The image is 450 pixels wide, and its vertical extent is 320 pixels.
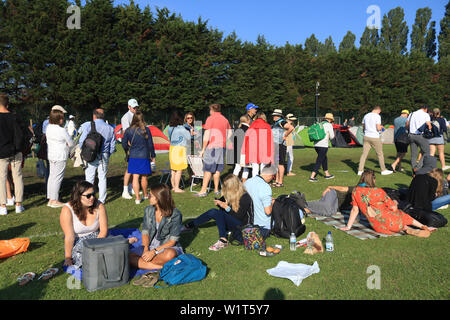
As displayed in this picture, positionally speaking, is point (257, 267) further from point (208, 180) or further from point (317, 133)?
point (317, 133)

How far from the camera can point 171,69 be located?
97.0 ft

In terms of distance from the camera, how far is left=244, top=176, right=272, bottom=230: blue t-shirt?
521cm

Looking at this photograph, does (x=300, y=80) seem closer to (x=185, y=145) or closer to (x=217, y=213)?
(x=185, y=145)

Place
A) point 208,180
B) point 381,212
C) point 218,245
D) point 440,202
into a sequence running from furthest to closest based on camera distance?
point 208,180 → point 440,202 → point 381,212 → point 218,245

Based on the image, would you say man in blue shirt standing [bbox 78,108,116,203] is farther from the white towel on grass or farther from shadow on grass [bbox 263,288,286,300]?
shadow on grass [bbox 263,288,286,300]

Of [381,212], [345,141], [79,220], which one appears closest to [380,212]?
[381,212]

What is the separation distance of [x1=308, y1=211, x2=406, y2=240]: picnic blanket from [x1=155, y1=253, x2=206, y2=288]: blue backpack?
271 centimetres

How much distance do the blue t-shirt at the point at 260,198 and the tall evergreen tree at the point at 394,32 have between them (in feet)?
182

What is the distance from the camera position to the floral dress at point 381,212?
5523mm

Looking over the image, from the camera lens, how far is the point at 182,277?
3.89 meters

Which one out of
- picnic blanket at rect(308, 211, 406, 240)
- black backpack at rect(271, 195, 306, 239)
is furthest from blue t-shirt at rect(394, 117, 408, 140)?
black backpack at rect(271, 195, 306, 239)

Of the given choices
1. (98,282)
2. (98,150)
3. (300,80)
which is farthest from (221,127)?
(300,80)

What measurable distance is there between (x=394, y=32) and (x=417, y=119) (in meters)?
50.7

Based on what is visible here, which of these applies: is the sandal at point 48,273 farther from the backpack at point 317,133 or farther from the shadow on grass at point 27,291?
the backpack at point 317,133
